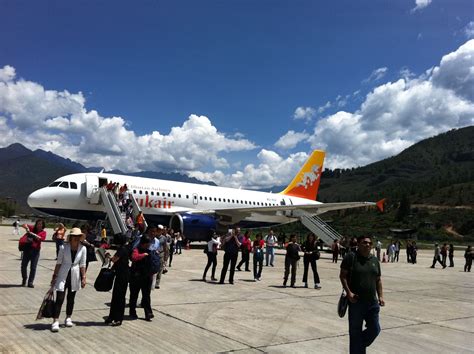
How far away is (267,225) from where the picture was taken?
32.7 metres

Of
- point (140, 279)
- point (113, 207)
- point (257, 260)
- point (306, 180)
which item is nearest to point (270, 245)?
point (257, 260)

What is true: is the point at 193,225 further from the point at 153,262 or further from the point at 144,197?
the point at 153,262

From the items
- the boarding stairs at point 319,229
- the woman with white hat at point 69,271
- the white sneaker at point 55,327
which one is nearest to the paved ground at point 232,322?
the white sneaker at point 55,327

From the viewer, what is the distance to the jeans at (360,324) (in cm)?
525

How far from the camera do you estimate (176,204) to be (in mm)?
26344

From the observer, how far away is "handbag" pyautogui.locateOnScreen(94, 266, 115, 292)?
6629 millimetres

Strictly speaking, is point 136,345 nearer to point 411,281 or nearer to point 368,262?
point 368,262

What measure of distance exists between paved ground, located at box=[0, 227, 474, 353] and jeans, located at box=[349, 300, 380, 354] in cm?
95

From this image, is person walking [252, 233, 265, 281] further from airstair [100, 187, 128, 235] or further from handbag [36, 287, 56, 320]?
handbag [36, 287, 56, 320]

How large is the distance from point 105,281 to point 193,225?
17215 mm

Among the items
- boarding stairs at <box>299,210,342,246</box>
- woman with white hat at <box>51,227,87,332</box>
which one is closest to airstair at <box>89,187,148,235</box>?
boarding stairs at <box>299,210,342,246</box>

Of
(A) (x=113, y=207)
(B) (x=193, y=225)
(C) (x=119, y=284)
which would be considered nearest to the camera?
(C) (x=119, y=284)

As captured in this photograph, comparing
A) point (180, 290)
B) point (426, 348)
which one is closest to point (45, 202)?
point (180, 290)

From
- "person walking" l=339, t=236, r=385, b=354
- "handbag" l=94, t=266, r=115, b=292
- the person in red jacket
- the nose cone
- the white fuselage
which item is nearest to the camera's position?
"person walking" l=339, t=236, r=385, b=354
